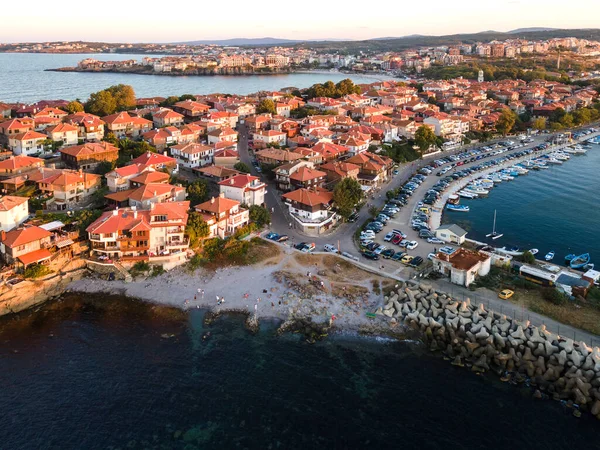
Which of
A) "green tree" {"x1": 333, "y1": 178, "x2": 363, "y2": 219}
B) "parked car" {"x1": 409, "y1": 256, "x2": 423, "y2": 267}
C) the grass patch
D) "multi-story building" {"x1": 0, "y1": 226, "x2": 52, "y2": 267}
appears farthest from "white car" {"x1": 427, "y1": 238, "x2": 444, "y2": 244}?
"multi-story building" {"x1": 0, "y1": 226, "x2": 52, "y2": 267}

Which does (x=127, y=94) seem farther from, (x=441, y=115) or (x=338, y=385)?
(x=338, y=385)

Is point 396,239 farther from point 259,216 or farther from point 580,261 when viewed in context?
point 580,261

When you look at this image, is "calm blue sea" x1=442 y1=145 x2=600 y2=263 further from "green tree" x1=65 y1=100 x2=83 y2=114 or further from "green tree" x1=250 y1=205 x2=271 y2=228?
"green tree" x1=65 y1=100 x2=83 y2=114

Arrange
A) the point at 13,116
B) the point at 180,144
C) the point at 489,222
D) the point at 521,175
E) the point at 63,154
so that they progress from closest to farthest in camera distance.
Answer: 1. the point at 489,222
2. the point at 63,154
3. the point at 180,144
4. the point at 521,175
5. the point at 13,116

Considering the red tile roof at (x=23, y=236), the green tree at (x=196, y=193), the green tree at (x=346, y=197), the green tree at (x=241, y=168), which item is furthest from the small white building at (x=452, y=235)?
the red tile roof at (x=23, y=236)

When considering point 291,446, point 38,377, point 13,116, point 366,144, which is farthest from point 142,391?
point 13,116

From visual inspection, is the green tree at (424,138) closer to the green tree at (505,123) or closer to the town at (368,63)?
the green tree at (505,123)
